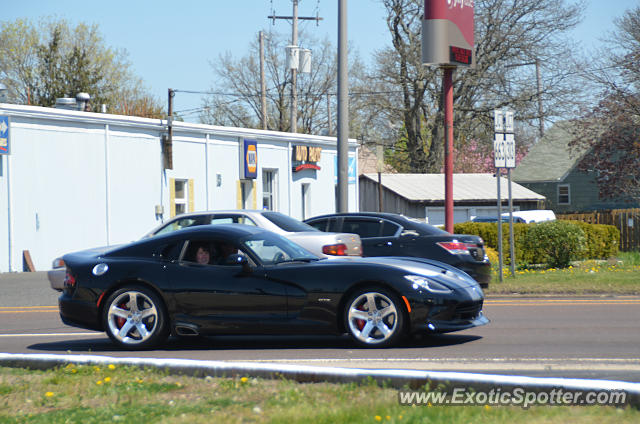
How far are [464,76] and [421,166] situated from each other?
881cm

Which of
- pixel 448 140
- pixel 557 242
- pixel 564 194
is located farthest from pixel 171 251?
pixel 564 194

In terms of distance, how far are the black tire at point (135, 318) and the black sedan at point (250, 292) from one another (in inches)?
0.4

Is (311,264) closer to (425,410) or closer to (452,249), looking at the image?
(425,410)

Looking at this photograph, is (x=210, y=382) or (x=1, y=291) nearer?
(x=210, y=382)

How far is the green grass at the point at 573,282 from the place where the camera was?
638 inches

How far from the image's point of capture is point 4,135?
82.4 feet

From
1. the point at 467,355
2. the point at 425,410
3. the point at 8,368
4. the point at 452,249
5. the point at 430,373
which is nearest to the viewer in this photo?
the point at 425,410

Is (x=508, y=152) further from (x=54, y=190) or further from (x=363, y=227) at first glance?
(x=54, y=190)

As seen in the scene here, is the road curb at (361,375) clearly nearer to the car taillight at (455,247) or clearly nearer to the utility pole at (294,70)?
the car taillight at (455,247)

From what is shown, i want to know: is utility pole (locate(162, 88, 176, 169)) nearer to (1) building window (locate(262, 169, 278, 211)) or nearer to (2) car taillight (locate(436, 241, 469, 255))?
(1) building window (locate(262, 169, 278, 211))

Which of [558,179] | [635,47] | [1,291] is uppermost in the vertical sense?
[635,47]

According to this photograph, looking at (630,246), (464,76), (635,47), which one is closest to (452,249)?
(630,246)

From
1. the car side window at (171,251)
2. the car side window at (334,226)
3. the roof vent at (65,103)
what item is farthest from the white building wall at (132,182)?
the car side window at (171,251)

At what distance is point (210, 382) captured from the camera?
6.99m
